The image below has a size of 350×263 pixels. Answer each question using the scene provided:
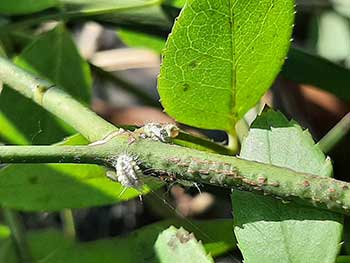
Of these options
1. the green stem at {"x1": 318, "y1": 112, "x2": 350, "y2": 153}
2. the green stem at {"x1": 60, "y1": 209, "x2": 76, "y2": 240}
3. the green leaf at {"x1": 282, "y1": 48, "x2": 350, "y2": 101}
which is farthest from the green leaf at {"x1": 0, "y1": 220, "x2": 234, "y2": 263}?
the green stem at {"x1": 60, "y1": 209, "x2": 76, "y2": 240}

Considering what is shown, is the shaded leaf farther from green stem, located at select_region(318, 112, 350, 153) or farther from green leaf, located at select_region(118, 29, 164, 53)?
green stem, located at select_region(318, 112, 350, 153)

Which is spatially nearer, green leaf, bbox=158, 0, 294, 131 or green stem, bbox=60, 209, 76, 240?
green leaf, bbox=158, 0, 294, 131

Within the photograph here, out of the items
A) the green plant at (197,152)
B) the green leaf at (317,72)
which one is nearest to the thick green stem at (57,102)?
the green plant at (197,152)

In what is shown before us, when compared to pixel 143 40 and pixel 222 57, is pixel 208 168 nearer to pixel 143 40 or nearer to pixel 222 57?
pixel 222 57

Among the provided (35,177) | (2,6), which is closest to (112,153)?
(35,177)

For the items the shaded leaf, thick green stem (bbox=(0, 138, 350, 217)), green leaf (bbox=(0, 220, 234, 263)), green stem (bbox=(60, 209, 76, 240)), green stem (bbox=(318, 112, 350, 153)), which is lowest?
green stem (bbox=(60, 209, 76, 240))

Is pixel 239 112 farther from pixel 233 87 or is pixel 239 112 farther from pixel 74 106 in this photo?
pixel 74 106
